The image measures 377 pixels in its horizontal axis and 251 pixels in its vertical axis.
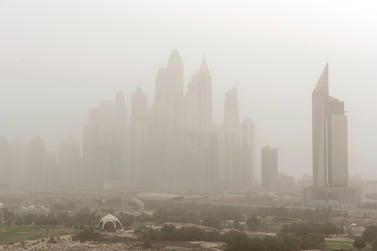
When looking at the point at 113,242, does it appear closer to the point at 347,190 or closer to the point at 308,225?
the point at 308,225

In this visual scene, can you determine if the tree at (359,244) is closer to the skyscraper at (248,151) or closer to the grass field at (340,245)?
the grass field at (340,245)

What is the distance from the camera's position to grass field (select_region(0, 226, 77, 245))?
25750 millimetres

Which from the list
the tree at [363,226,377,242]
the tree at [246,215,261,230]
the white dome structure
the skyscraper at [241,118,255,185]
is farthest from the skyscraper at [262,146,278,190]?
the tree at [363,226,377,242]

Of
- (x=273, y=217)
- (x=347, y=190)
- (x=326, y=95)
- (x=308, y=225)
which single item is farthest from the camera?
(x=326, y=95)

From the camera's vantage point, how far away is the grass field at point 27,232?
1014 inches

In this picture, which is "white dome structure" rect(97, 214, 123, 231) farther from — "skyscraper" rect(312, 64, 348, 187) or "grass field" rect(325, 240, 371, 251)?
"skyscraper" rect(312, 64, 348, 187)

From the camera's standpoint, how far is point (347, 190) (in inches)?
2147

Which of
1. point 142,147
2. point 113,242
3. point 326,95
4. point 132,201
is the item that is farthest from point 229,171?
point 113,242

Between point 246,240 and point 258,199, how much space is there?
1366 inches

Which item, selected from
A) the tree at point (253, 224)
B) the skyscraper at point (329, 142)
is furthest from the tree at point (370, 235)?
the skyscraper at point (329, 142)

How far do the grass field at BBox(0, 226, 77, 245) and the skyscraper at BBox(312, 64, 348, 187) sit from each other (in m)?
31.4

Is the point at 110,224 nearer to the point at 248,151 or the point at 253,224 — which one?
the point at 253,224

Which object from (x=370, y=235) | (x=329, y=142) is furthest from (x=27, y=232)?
(x=329, y=142)

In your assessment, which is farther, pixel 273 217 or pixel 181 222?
pixel 273 217
